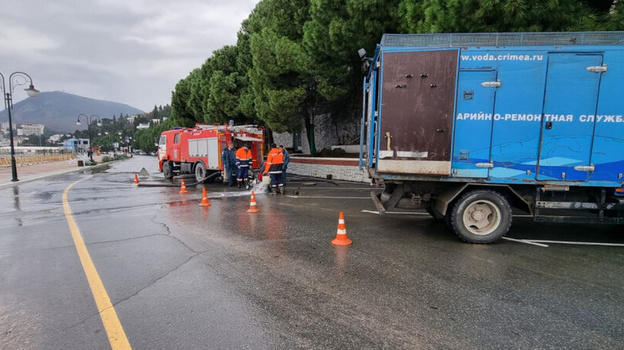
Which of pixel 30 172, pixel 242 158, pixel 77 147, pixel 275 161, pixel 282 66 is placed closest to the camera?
pixel 275 161

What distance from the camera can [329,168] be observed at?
56.9 ft

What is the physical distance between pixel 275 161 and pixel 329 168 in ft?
20.4

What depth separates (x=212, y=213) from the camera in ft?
27.7

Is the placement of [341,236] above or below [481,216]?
below

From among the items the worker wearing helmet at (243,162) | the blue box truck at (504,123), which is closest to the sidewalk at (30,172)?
the worker wearing helmet at (243,162)

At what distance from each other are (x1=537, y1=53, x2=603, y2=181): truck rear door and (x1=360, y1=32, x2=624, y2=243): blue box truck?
0.6 inches

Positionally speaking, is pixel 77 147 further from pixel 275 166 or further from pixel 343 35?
pixel 343 35

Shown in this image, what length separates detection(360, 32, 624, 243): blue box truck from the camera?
17.1ft

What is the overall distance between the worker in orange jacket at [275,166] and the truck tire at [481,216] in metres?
6.87

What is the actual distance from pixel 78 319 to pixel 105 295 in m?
0.51

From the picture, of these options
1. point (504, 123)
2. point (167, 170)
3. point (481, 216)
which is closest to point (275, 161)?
point (481, 216)

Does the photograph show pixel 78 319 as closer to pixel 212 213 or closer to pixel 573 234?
pixel 212 213

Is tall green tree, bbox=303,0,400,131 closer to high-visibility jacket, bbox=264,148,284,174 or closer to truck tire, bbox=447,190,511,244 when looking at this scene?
high-visibility jacket, bbox=264,148,284,174

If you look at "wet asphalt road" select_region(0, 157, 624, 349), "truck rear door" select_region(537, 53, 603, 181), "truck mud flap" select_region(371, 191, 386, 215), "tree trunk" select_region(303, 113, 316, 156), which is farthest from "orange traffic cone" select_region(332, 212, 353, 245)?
"tree trunk" select_region(303, 113, 316, 156)
